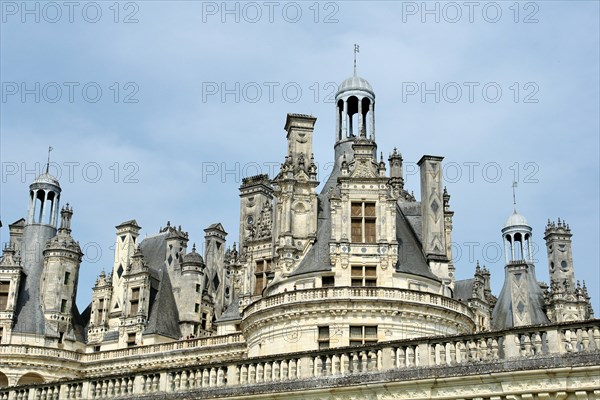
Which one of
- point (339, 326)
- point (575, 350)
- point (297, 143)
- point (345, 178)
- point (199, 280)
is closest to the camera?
point (575, 350)

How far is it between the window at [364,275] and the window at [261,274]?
27.1 ft

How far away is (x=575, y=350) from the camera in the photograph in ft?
38.9

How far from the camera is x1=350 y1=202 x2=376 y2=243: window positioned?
3077 cm

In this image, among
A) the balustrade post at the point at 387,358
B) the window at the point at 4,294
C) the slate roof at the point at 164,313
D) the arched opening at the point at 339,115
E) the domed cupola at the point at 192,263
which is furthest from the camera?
the domed cupola at the point at 192,263

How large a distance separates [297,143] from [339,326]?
9.55m

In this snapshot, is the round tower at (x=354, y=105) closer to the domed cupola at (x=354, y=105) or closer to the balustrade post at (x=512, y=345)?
the domed cupola at (x=354, y=105)

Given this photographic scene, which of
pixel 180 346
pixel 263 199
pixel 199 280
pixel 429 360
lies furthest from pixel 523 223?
pixel 429 360

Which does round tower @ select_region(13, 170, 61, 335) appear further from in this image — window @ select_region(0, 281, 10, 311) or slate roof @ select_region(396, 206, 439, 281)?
slate roof @ select_region(396, 206, 439, 281)

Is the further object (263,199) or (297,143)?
(263,199)

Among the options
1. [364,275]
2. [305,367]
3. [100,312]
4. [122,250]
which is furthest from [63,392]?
[122,250]

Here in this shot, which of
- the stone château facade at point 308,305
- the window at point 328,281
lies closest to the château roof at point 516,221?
the stone château facade at point 308,305

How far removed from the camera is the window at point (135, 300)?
44825 mm

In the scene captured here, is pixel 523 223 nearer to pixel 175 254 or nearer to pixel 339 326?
pixel 175 254

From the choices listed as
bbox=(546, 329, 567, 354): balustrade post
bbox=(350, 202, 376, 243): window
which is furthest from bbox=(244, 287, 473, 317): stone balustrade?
bbox=(546, 329, 567, 354): balustrade post
